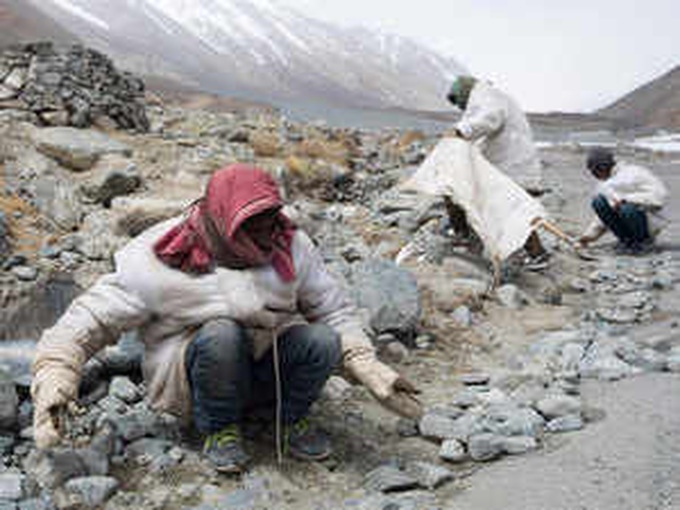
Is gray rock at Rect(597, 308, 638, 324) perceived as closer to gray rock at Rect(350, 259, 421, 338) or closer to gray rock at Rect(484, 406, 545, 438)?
gray rock at Rect(350, 259, 421, 338)

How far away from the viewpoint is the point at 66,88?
788cm

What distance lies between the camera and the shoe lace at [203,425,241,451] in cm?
257

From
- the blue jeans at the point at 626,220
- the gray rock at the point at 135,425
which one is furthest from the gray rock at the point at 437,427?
the blue jeans at the point at 626,220

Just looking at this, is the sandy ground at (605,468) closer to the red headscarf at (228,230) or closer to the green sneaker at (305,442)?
the green sneaker at (305,442)

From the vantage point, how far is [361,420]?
308 centimetres

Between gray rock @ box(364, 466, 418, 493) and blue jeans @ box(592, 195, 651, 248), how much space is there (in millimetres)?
4224

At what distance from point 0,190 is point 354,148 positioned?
6.41 meters

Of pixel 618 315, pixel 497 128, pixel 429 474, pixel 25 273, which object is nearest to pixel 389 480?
pixel 429 474

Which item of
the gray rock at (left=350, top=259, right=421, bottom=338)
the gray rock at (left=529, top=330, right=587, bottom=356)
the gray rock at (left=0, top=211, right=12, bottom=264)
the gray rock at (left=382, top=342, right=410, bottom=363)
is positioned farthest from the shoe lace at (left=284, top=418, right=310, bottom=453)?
the gray rock at (left=0, top=211, right=12, bottom=264)

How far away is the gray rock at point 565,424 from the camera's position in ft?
9.34

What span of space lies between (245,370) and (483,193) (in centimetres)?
325

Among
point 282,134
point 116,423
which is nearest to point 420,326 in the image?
point 116,423

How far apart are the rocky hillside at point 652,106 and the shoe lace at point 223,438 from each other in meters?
38.8

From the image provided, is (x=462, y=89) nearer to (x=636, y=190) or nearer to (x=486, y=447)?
(x=636, y=190)
